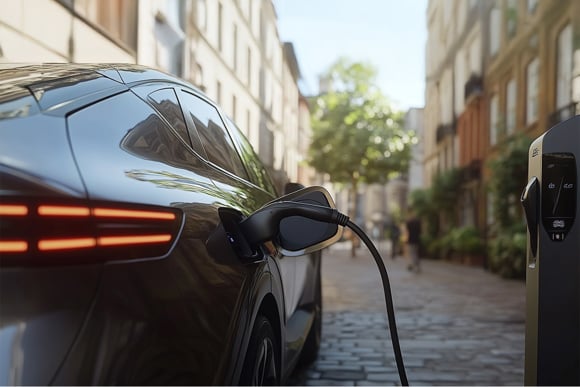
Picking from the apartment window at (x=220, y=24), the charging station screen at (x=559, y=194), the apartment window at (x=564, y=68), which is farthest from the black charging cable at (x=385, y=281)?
the apartment window at (x=220, y=24)

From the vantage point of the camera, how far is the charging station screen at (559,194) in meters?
2.38

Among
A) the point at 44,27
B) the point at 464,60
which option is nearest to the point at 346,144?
the point at 464,60

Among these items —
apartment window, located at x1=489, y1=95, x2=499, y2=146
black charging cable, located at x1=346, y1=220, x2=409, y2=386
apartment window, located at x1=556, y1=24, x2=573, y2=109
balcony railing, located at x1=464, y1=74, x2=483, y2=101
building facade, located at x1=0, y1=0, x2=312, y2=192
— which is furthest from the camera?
balcony railing, located at x1=464, y1=74, x2=483, y2=101

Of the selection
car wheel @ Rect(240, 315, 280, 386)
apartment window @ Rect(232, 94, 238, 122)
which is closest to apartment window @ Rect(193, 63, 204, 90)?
apartment window @ Rect(232, 94, 238, 122)

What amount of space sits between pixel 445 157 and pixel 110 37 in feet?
76.7

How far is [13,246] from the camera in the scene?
137 centimetres

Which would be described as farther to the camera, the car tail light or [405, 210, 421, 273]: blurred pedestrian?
[405, 210, 421, 273]: blurred pedestrian

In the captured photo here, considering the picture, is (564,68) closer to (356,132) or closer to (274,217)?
(274,217)

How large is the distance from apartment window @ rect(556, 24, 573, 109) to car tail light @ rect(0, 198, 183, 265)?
48.3 ft

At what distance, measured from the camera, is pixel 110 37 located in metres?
11.6

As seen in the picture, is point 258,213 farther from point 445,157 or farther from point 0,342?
point 445,157

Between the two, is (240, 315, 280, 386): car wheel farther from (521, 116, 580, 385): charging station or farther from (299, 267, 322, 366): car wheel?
(299, 267, 322, 366): car wheel

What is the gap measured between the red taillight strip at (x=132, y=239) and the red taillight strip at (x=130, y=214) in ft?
0.16

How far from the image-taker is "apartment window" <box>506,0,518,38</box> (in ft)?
63.7
